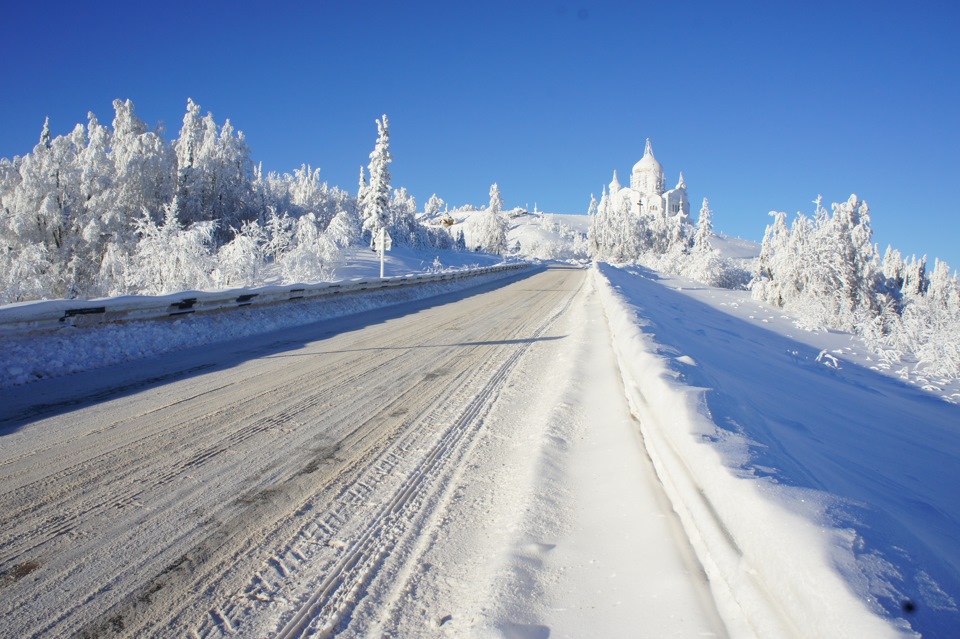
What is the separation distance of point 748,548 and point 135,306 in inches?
373

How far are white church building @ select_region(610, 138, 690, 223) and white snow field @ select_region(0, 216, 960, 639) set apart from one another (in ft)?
522

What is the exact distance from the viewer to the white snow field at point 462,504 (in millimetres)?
1957

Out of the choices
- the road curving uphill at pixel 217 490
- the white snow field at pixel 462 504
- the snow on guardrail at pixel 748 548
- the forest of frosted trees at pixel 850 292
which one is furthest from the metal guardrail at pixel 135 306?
the forest of frosted trees at pixel 850 292

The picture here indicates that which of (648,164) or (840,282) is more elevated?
(648,164)

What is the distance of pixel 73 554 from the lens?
2.44 m

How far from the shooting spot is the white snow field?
196 centimetres

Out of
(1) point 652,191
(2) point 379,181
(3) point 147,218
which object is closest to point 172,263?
(3) point 147,218

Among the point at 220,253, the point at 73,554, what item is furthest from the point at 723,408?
the point at 220,253

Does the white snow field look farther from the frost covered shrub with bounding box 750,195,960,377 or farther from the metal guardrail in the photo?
the frost covered shrub with bounding box 750,195,960,377

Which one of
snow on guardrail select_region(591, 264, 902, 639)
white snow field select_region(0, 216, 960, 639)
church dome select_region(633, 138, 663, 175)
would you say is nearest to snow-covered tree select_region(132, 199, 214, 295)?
white snow field select_region(0, 216, 960, 639)

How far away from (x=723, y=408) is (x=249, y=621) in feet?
10.6

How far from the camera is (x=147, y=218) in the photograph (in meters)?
21.0

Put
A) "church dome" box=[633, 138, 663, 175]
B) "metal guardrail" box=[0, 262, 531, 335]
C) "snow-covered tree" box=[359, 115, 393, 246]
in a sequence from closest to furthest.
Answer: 1. "metal guardrail" box=[0, 262, 531, 335]
2. "snow-covered tree" box=[359, 115, 393, 246]
3. "church dome" box=[633, 138, 663, 175]

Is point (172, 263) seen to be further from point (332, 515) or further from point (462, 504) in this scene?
point (462, 504)
